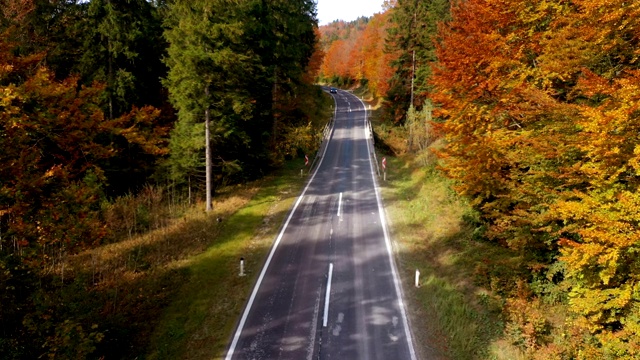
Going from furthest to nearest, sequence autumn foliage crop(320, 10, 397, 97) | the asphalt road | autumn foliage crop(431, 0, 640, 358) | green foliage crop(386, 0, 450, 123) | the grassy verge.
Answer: autumn foliage crop(320, 10, 397, 97), green foliage crop(386, 0, 450, 123), the grassy verge, the asphalt road, autumn foliage crop(431, 0, 640, 358)

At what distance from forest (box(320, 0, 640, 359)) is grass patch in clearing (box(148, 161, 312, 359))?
30.5 feet

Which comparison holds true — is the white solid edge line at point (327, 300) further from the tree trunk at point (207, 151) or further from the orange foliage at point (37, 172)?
A: the tree trunk at point (207, 151)

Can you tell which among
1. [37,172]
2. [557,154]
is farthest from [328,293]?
[37,172]

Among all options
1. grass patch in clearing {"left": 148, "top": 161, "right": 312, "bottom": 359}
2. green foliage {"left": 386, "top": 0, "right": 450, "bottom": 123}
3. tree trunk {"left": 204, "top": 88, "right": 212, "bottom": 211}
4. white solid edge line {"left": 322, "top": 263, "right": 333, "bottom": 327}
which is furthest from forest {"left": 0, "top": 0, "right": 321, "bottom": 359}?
green foliage {"left": 386, "top": 0, "right": 450, "bottom": 123}

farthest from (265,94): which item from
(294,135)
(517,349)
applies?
(517,349)

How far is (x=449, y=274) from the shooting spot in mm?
14945

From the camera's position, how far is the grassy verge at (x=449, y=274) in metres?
11.3

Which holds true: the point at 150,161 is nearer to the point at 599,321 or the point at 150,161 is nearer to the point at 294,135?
the point at 294,135

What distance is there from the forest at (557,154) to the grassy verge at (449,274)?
0.60 meters

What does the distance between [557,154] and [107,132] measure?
22.0 metres

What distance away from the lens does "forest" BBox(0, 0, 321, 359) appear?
924 centimetres

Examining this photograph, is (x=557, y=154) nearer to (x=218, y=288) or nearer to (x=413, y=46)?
(x=218, y=288)

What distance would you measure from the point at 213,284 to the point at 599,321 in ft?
42.4

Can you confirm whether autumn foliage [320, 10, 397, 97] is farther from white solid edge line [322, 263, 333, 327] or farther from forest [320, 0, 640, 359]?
white solid edge line [322, 263, 333, 327]
